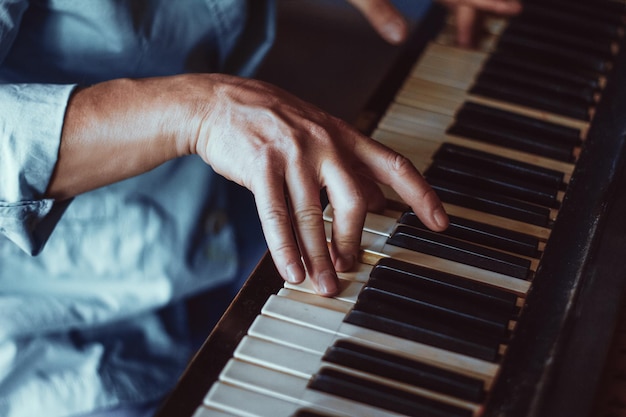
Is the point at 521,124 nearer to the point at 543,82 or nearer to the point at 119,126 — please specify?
the point at 543,82

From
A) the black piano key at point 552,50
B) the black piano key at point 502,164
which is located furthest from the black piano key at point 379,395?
the black piano key at point 552,50

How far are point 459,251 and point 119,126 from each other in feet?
1.46

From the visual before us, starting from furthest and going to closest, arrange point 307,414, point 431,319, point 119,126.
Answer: point 119,126 → point 431,319 → point 307,414

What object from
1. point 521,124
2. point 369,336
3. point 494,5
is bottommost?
point 369,336

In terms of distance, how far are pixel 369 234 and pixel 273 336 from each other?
8.6 inches

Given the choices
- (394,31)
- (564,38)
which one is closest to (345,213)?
(394,31)

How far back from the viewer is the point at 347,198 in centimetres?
91

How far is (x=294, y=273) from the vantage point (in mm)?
875

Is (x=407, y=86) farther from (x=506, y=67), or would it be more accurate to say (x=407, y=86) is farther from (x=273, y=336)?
(x=273, y=336)

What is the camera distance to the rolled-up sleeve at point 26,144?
951 millimetres

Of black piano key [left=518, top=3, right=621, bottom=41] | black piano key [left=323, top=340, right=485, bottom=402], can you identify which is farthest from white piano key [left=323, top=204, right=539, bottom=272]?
black piano key [left=518, top=3, right=621, bottom=41]

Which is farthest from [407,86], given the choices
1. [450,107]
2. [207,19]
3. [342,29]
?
[342,29]

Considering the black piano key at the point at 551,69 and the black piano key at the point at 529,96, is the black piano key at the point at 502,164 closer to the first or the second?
the black piano key at the point at 529,96

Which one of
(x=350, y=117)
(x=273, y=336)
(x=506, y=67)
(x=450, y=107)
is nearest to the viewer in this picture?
(x=273, y=336)
